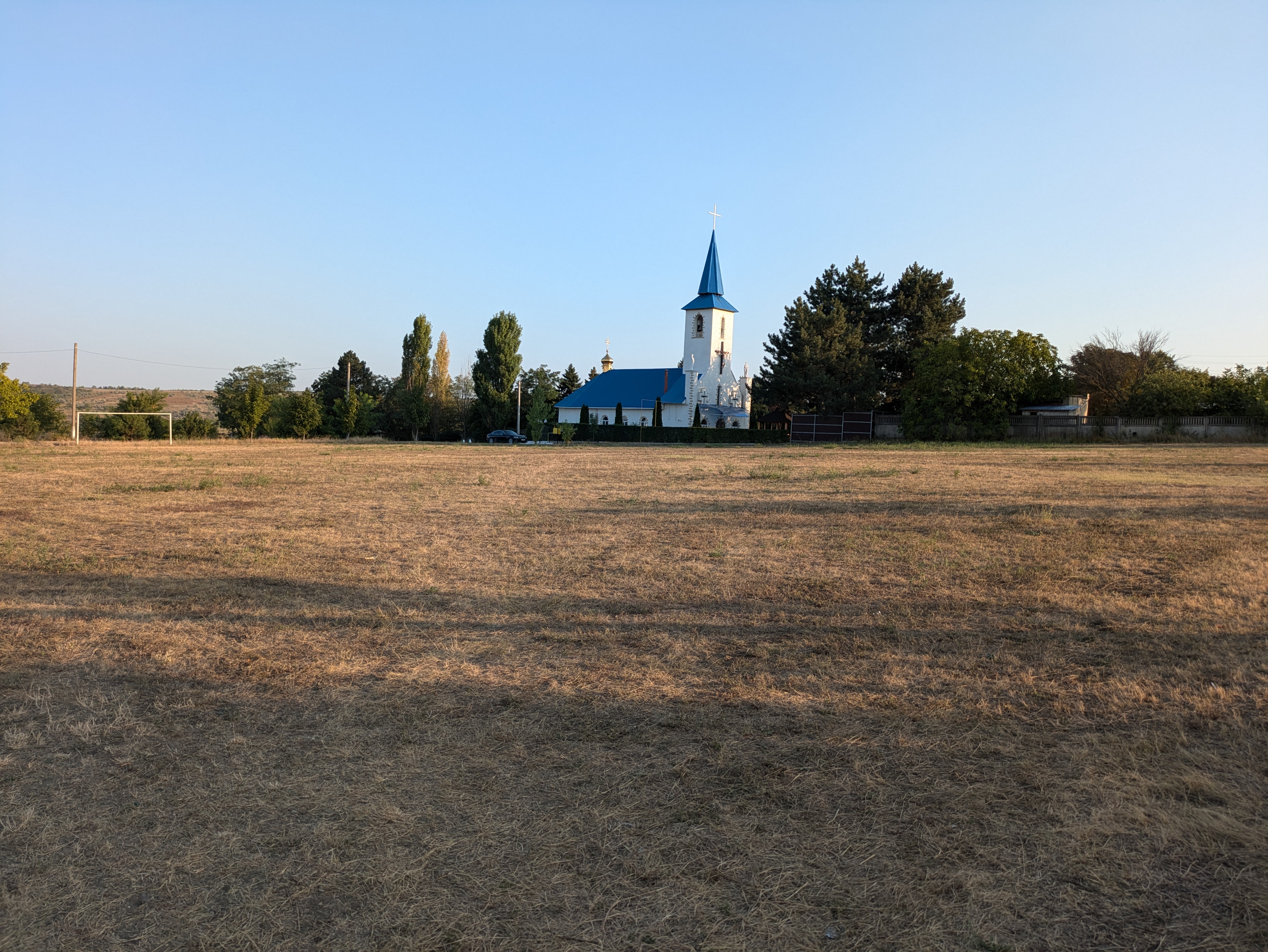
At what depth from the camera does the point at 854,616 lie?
655 centimetres

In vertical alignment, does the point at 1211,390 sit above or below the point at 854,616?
above

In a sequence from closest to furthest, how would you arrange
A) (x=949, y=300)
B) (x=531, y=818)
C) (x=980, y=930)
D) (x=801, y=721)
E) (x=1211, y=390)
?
(x=980, y=930) < (x=531, y=818) < (x=801, y=721) < (x=1211, y=390) < (x=949, y=300)

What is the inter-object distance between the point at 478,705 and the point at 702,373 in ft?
218

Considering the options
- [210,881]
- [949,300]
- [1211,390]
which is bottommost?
[210,881]

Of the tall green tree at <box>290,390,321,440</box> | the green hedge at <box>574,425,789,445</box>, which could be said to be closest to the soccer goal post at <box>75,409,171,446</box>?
the tall green tree at <box>290,390,321,440</box>

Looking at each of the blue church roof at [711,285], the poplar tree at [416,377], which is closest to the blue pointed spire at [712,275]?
the blue church roof at [711,285]

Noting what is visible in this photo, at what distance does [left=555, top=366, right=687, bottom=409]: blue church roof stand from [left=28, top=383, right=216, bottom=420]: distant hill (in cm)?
3181

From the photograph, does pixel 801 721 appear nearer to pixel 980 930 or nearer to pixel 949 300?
pixel 980 930

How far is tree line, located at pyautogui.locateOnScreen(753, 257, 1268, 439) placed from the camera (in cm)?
4494

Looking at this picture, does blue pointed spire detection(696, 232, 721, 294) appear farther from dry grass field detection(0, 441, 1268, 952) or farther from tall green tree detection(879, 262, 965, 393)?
dry grass field detection(0, 441, 1268, 952)

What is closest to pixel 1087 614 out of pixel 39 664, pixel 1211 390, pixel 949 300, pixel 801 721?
pixel 801 721

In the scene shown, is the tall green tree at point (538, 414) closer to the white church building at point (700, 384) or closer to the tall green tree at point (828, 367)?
the white church building at point (700, 384)

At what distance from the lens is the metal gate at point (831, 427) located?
175 ft

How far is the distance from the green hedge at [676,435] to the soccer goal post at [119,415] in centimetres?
2871
